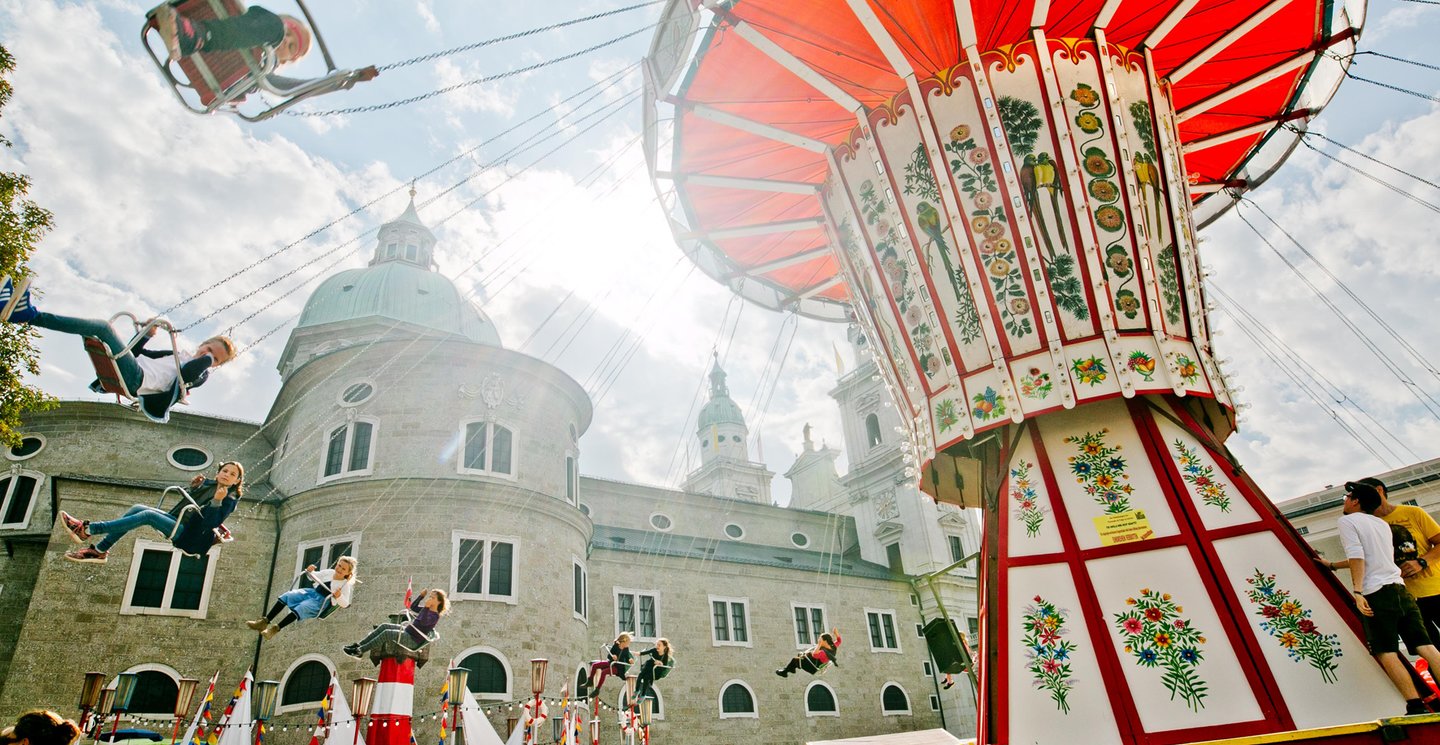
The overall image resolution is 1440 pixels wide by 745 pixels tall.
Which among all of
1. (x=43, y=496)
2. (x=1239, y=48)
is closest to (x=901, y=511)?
(x=1239, y=48)

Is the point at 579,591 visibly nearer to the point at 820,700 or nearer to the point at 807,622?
the point at 820,700

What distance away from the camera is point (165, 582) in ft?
61.2

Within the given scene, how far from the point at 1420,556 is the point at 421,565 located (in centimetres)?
1908

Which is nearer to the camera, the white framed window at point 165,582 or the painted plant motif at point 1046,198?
the painted plant motif at point 1046,198

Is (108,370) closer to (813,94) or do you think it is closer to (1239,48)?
(813,94)

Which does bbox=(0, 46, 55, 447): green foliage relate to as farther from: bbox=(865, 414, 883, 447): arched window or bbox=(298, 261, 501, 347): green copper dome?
bbox=(865, 414, 883, 447): arched window

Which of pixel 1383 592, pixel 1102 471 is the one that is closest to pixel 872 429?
pixel 1102 471

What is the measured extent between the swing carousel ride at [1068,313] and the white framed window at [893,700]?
24785 millimetres

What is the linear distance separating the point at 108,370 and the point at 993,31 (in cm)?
916

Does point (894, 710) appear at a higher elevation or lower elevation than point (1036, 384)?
lower

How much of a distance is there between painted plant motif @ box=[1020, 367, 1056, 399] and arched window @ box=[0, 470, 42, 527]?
27660 millimetres

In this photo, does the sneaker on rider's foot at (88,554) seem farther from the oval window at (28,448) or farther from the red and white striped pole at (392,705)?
the oval window at (28,448)

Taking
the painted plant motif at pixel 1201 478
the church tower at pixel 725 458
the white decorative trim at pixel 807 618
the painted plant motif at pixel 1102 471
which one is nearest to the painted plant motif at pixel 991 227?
the painted plant motif at pixel 1102 471

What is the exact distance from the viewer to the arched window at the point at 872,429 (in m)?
42.0
